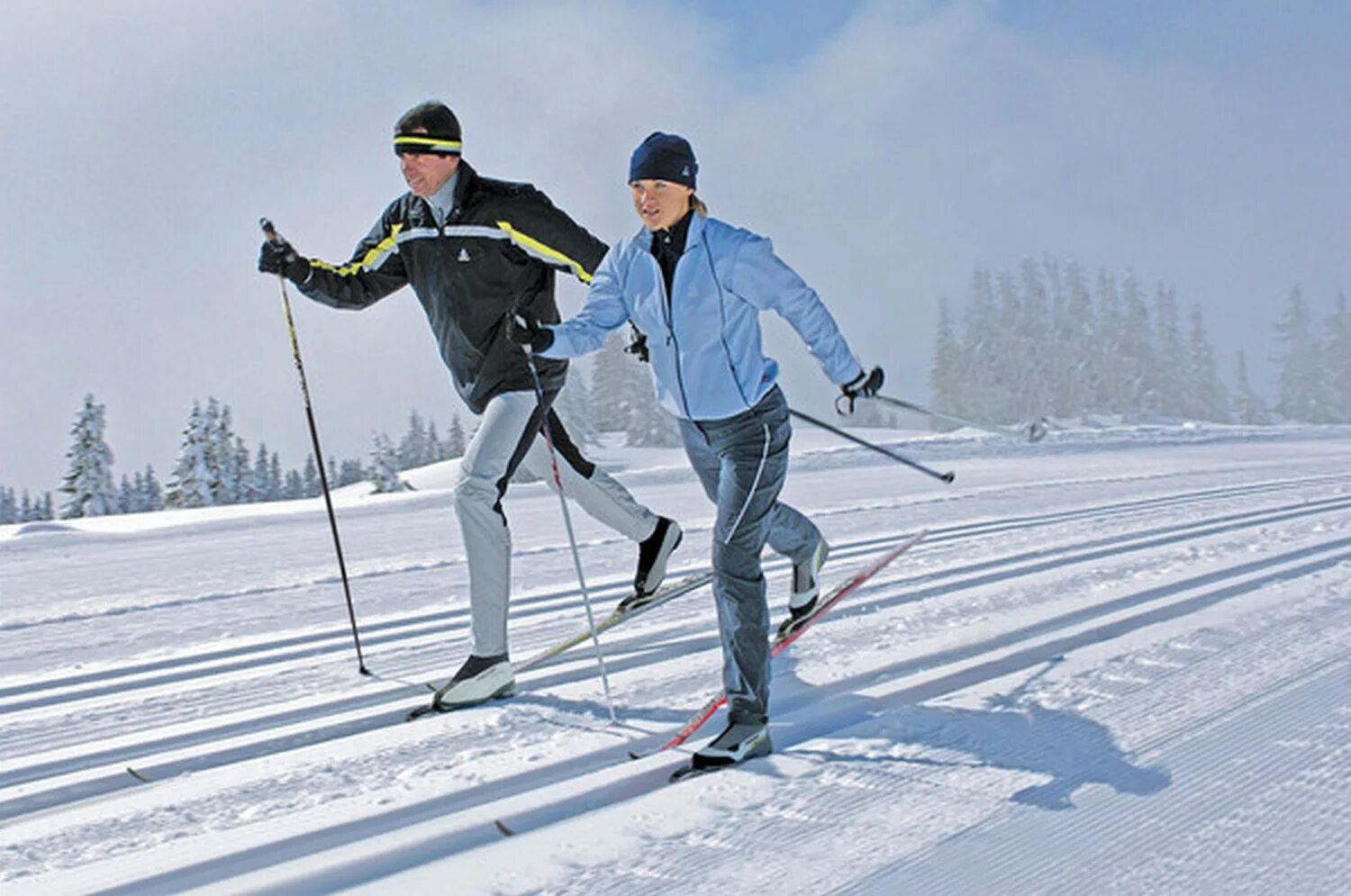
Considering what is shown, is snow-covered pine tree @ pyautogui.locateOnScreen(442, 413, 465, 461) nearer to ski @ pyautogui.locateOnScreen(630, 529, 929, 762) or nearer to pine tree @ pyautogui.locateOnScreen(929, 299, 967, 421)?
pine tree @ pyautogui.locateOnScreen(929, 299, 967, 421)

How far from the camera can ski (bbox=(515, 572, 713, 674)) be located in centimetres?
496

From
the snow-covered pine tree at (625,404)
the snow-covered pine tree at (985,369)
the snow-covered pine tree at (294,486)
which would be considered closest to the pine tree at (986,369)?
the snow-covered pine tree at (985,369)

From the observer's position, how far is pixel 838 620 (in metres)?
5.47


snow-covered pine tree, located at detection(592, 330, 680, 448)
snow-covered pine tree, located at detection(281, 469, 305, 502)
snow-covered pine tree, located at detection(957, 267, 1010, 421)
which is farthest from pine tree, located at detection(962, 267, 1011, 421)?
snow-covered pine tree, located at detection(281, 469, 305, 502)

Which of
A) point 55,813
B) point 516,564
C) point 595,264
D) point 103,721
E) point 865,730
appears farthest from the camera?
point 516,564

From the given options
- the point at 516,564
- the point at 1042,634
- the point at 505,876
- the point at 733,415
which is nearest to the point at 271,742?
the point at 505,876

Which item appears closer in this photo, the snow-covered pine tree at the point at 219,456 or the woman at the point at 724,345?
the woman at the point at 724,345

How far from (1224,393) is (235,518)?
68567 mm

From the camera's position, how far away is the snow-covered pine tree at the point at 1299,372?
6894 cm

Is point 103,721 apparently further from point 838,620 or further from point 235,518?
point 235,518

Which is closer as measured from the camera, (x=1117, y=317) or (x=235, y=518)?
(x=235, y=518)

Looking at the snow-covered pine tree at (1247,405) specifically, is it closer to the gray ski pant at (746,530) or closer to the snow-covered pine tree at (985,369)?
the snow-covered pine tree at (985,369)

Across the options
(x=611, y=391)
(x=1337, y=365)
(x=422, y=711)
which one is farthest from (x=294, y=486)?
→ (x=422, y=711)

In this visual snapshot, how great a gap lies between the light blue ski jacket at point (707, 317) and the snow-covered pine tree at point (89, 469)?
127 feet
